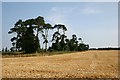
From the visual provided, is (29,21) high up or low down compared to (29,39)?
up

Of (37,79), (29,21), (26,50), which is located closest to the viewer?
(37,79)

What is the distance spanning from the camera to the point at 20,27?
96.6 metres

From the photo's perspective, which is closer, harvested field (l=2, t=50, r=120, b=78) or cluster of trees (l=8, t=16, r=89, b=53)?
harvested field (l=2, t=50, r=120, b=78)

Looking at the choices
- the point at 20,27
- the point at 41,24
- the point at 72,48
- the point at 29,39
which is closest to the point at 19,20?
the point at 20,27

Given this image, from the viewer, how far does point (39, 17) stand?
93.7 metres

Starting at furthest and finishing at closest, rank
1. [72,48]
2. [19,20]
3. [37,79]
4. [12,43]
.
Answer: [72,48] → [12,43] → [19,20] → [37,79]

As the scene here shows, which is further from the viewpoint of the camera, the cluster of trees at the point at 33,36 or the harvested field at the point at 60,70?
the cluster of trees at the point at 33,36

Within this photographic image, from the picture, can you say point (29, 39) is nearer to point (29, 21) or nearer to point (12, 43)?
point (29, 21)

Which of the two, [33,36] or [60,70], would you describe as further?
[33,36]

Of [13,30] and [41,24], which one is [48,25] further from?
[13,30]

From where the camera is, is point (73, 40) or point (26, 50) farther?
point (73, 40)

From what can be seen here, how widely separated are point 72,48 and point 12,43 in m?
34.6

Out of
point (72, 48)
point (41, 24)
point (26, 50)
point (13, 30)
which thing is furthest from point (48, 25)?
point (72, 48)

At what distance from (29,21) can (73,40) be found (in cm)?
5165
